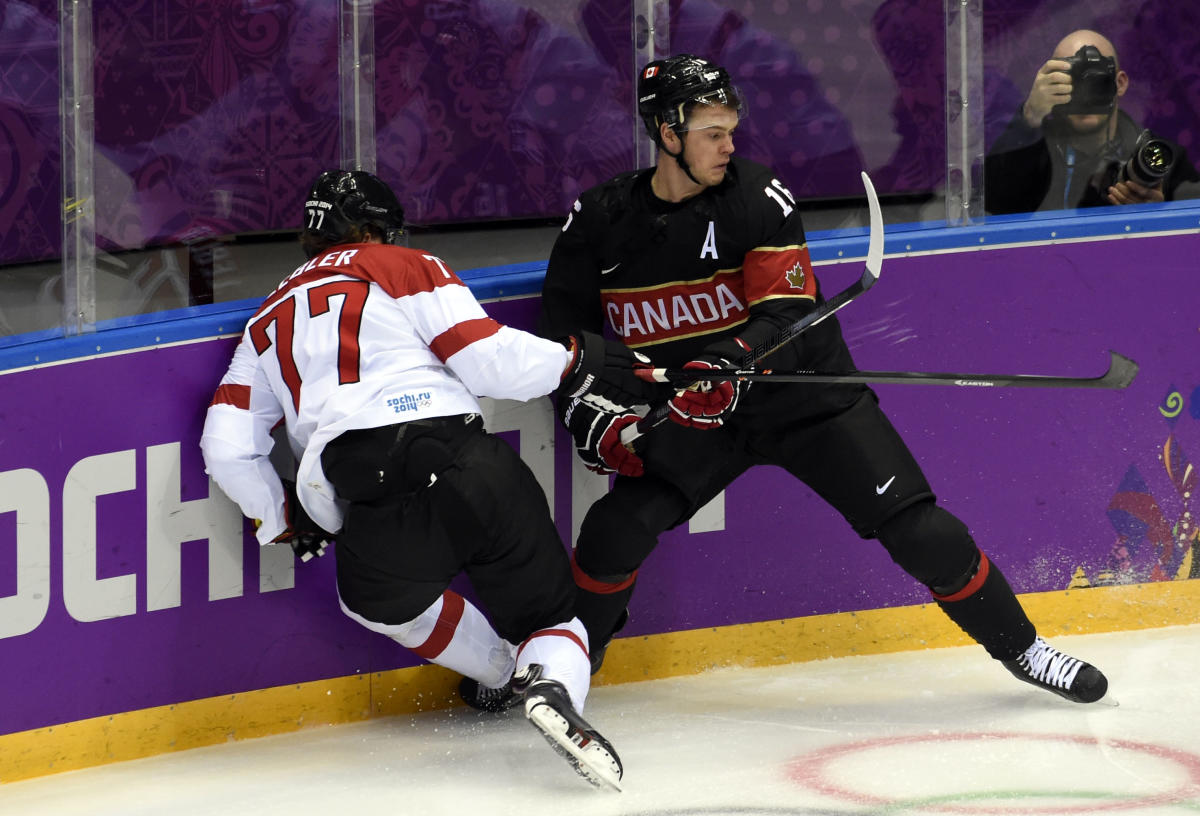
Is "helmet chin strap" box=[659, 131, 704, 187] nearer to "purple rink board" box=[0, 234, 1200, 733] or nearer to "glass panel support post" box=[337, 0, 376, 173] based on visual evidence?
"purple rink board" box=[0, 234, 1200, 733]

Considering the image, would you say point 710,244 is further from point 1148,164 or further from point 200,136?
point 1148,164

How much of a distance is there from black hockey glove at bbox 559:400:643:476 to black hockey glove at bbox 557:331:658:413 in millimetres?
144

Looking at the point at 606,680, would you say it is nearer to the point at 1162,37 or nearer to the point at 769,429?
the point at 769,429

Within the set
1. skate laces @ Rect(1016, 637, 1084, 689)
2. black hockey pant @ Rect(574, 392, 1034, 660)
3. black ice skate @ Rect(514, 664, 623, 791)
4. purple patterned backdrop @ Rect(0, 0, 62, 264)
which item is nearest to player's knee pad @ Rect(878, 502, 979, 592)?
black hockey pant @ Rect(574, 392, 1034, 660)

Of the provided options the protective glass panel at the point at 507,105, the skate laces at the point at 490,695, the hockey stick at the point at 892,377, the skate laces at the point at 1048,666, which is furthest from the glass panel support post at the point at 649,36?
the skate laces at the point at 1048,666

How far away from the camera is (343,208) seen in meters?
3.05

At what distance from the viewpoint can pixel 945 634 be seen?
3.71 metres

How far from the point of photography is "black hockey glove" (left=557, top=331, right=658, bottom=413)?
2.94m

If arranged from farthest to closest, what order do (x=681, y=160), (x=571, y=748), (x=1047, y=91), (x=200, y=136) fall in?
1. (x=1047, y=91)
2. (x=200, y=136)
3. (x=681, y=160)
4. (x=571, y=748)

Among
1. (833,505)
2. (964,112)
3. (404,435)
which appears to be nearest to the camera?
(404,435)

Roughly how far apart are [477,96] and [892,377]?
1.39 meters

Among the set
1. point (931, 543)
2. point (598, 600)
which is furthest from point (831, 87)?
point (598, 600)

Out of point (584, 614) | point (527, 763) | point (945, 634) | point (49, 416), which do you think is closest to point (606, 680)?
point (584, 614)

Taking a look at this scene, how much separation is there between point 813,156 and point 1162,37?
917 millimetres
